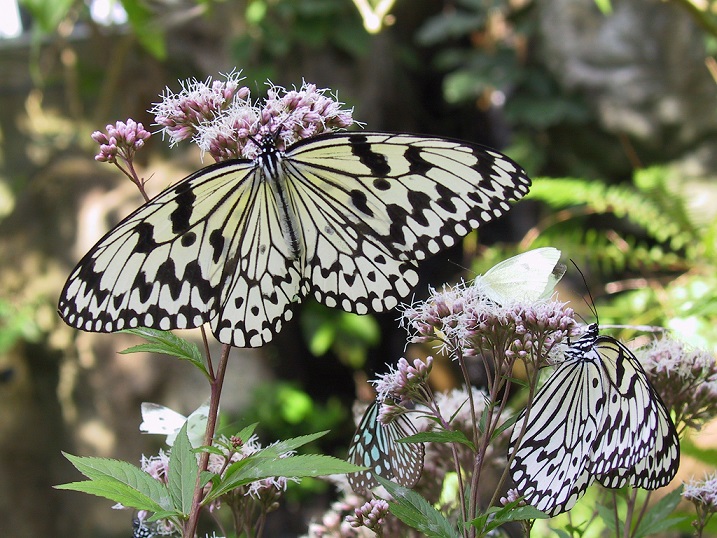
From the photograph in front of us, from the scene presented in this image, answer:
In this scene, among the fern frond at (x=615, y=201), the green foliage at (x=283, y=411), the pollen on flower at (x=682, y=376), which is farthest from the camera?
the green foliage at (x=283, y=411)

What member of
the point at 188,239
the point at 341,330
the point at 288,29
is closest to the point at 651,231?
the point at 341,330

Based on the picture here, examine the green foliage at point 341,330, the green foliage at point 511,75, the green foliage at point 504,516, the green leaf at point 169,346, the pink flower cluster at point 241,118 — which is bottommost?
the green foliage at point 504,516

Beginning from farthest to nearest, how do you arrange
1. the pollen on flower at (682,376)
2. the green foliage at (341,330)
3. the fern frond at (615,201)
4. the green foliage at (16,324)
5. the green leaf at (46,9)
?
1. the green foliage at (16,324)
2. the green foliage at (341,330)
3. the fern frond at (615,201)
4. the green leaf at (46,9)
5. the pollen on flower at (682,376)

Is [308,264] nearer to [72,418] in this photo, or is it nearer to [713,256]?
[713,256]

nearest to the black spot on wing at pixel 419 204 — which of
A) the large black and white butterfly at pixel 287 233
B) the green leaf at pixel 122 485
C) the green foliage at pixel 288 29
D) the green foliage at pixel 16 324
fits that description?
the large black and white butterfly at pixel 287 233

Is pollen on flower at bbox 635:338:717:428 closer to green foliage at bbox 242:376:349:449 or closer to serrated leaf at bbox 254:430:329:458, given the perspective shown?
serrated leaf at bbox 254:430:329:458

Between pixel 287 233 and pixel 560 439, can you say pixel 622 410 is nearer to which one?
pixel 560 439

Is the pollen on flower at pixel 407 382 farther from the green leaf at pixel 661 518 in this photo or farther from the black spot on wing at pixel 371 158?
the green leaf at pixel 661 518
